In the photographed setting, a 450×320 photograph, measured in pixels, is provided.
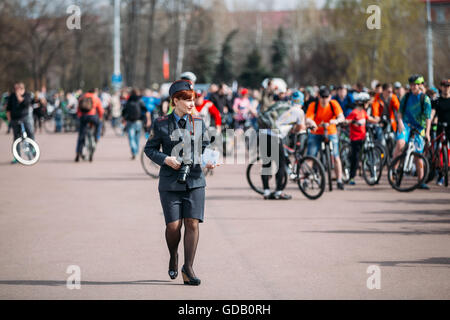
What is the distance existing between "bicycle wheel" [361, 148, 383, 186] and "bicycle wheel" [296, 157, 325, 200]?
2.29 meters

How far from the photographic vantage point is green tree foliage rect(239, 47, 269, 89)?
8919 centimetres

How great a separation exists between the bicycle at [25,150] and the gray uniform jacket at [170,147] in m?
13.6

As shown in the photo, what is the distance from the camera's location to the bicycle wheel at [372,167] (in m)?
15.3

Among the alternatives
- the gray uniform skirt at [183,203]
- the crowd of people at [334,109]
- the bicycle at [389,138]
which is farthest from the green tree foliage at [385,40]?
the gray uniform skirt at [183,203]

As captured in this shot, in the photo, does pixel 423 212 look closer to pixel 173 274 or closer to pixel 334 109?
pixel 334 109

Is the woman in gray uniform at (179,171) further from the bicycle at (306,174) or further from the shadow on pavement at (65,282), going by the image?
the bicycle at (306,174)

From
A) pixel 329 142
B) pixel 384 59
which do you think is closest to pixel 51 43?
pixel 384 59

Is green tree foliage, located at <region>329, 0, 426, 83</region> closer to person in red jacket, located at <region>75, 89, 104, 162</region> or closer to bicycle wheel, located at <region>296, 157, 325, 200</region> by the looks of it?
person in red jacket, located at <region>75, 89, 104, 162</region>

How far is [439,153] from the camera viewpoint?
569 inches

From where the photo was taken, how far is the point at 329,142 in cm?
1458

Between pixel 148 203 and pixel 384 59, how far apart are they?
41528 millimetres
